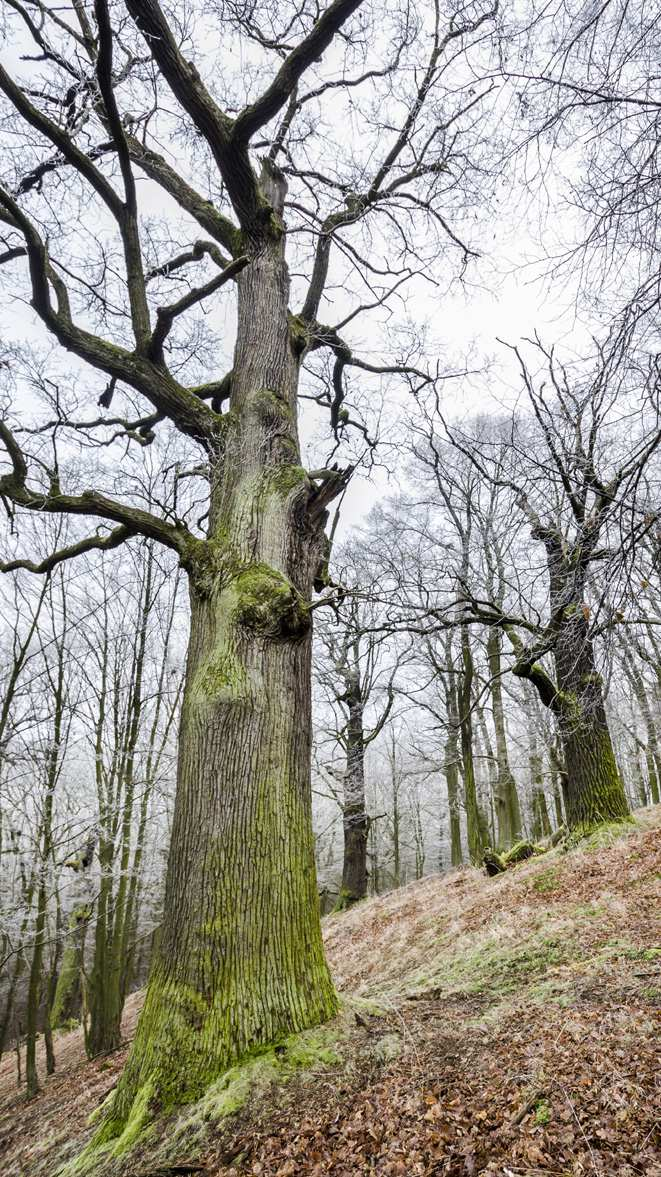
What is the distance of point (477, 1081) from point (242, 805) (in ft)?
5.12

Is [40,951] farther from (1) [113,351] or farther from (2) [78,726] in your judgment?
(1) [113,351]

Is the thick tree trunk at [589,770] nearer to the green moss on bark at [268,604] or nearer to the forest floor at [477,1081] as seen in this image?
the forest floor at [477,1081]

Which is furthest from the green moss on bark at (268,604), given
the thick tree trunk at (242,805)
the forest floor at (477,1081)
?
the forest floor at (477,1081)

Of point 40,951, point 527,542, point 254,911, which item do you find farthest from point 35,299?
point 40,951

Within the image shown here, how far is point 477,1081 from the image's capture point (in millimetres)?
2334

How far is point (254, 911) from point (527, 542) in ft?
19.6

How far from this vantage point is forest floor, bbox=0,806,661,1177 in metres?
1.88

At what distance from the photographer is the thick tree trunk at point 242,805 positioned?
2.62 m

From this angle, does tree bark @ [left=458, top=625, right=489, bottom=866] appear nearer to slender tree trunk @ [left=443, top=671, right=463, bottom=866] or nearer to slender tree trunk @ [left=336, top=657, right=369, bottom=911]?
slender tree trunk @ [left=443, top=671, right=463, bottom=866]

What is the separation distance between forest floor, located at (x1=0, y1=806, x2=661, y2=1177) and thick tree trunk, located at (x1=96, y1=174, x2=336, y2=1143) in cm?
23

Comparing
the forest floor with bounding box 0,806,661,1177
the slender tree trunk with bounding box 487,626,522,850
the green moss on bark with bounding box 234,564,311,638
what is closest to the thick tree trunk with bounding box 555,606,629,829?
the forest floor with bounding box 0,806,661,1177

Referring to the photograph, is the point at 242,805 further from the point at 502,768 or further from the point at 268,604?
the point at 502,768

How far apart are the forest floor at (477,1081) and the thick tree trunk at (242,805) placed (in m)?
0.23

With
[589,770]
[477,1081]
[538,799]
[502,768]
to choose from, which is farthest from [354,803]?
[477,1081]
